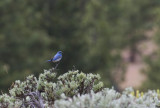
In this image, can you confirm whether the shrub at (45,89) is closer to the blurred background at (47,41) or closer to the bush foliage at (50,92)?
the bush foliage at (50,92)

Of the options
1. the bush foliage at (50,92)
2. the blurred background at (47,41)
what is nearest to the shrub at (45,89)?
the bush foliage at (50,92)

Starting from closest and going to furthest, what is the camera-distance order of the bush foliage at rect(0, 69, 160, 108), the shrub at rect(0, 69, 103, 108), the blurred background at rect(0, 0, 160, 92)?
the bush foliage at rect(0, 69, 160, 108) < the shrub at rect(0, 69, 103, 108) < the blurred background at rect(0, 0, 160, 92)

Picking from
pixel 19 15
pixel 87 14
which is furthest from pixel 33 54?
pixel 87 14

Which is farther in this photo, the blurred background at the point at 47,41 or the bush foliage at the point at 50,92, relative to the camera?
the blurred background at the point at 47,41

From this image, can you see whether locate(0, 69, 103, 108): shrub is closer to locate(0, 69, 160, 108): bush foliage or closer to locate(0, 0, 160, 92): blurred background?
locate(0, 69, 160, 108): bush foliage

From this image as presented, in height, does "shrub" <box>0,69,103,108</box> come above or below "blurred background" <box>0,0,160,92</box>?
below

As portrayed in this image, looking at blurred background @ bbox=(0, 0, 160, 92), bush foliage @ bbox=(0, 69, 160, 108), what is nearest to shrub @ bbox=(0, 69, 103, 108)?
bush foliage @ bbox=(0, 69, 160, 108)

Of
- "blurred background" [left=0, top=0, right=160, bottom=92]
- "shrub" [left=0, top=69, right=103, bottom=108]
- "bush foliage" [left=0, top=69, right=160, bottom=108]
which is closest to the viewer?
"bush foliage" [left=0, top=69, right=160, bottom=108]

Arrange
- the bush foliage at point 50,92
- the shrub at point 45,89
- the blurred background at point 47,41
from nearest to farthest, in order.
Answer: the bush foliage at point 50,92 < the shrub at point 45,89 < the blurred background at point 47,41

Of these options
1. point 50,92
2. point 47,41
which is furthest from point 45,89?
point 47,41

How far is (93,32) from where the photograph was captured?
26359mm

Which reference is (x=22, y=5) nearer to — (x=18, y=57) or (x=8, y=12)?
(x=8, y=12)

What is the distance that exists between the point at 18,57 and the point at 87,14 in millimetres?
8061

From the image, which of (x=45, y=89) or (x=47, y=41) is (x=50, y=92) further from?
(x=47, y=41)
